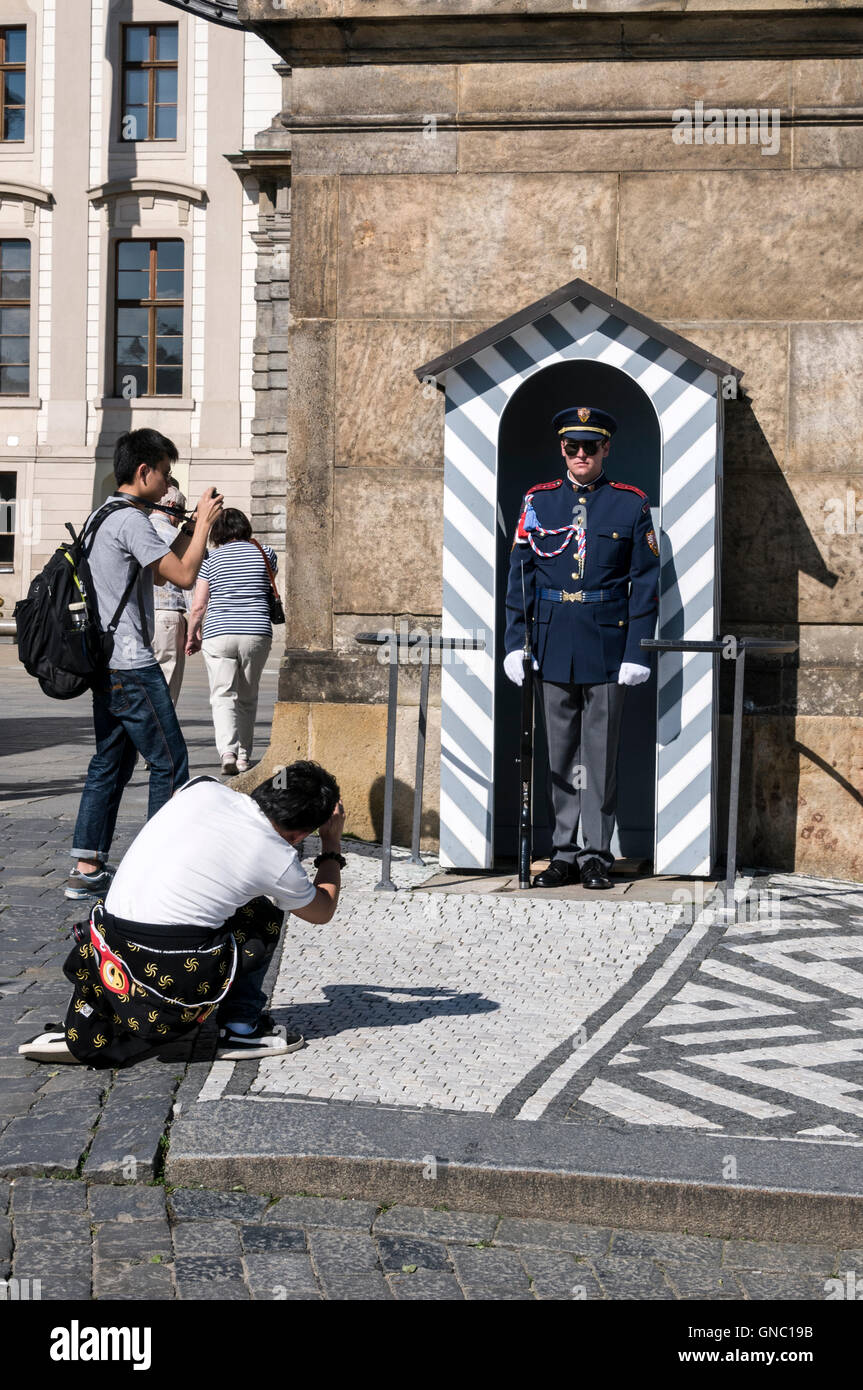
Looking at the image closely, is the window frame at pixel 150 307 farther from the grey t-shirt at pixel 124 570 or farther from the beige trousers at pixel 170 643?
the grey t-shirt at pixel 124 570

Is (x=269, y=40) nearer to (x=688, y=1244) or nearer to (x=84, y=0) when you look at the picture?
(x=688, y=1244)

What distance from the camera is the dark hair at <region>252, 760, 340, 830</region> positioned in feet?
15.0

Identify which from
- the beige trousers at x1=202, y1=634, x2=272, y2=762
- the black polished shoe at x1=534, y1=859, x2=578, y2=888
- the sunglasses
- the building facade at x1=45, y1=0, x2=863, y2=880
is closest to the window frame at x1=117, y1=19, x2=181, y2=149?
the beige trousers at x1=202, y1=634, x2=272, y2=762

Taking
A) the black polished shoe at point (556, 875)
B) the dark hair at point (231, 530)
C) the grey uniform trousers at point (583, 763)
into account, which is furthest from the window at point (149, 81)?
the black polished shoe at point (556, 875)

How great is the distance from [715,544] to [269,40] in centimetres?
305

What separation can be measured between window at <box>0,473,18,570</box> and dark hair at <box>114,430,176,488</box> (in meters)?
28.5

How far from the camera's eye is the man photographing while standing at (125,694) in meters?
6.69

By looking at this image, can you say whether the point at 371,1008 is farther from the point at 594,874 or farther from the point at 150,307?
the point at 150,307

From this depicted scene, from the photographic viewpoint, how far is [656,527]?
24.9 ft

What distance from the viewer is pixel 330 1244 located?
12.0 feet

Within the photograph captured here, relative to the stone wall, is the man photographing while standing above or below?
below

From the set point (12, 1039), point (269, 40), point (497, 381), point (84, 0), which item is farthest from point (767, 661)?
point (84, 0)

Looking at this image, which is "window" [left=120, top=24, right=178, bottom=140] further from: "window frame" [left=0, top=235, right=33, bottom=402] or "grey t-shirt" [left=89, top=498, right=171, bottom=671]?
"grey t-shirt" [left=89, top=498, right=171, bottom=671]

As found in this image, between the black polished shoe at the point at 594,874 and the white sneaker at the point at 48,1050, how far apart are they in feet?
9.49
